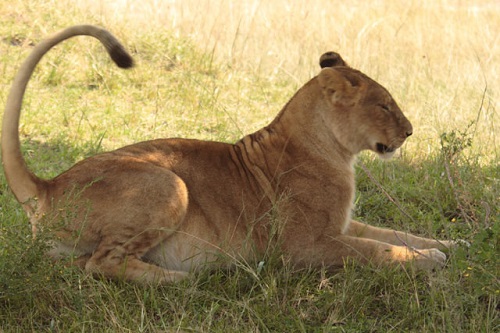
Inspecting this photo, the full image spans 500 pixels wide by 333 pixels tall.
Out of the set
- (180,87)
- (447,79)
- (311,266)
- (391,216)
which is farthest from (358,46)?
(311,266)

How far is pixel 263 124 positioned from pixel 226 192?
2674mm

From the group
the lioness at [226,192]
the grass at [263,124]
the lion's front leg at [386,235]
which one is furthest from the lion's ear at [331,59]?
the lion's front leg at [386,235]

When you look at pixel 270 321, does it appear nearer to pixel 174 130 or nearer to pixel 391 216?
pixel 391 216

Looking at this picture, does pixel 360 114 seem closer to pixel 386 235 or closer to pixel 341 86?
pixel 341 86

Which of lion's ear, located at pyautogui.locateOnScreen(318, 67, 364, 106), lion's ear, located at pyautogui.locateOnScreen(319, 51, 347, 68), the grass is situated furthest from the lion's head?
the grass

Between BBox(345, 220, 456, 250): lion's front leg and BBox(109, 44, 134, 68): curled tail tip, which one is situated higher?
BBox(109, 44, 134, 68): curled tail tip

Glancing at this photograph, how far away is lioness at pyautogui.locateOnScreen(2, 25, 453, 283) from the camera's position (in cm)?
374

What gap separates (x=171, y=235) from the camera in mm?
3883

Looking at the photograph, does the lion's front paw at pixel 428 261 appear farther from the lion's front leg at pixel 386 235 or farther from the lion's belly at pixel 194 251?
the lion's belly at pixel 194 251

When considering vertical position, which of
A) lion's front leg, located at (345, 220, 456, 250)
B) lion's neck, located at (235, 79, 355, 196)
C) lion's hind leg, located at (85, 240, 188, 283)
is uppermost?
lion's neck, located at (235, 79, 355, 196)

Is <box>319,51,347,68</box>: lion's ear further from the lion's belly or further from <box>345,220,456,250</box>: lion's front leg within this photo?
the lion's belly

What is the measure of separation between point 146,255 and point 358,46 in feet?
18.0

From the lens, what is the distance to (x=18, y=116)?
368 cm

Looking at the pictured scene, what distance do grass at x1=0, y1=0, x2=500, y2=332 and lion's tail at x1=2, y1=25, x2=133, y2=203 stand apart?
0.62 ft
